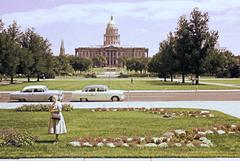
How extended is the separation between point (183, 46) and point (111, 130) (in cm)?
5655

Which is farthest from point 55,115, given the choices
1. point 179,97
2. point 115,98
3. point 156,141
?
point 179,97

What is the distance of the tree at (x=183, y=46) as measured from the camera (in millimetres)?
72750

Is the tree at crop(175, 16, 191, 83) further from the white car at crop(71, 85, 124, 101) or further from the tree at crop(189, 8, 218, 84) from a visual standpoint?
the white car at crop(71, 85, 124, 101)

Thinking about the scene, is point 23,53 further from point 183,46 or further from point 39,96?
point 39,96

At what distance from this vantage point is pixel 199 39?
73.1 m

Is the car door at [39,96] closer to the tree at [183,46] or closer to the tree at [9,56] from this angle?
the tree at [9,56]

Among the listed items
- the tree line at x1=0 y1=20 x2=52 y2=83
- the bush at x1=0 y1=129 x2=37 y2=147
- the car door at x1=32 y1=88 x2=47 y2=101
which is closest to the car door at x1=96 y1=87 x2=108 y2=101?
the car door at x1=32 y1=88 x2=47 y2=101

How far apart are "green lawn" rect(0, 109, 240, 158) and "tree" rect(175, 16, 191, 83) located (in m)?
48.0

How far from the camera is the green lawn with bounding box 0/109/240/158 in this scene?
43.7 ft

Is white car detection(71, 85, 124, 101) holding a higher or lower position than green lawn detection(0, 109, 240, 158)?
higher

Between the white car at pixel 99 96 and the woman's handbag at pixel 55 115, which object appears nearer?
the woman's handbag at pixel 55 115

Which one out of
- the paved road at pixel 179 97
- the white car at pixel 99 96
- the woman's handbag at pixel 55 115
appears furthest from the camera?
the paved road at pixel 179 97

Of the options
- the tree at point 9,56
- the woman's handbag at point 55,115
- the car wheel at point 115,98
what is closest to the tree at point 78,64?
the tree at point 9,56

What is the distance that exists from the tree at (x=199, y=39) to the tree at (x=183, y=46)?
689 millimetres
